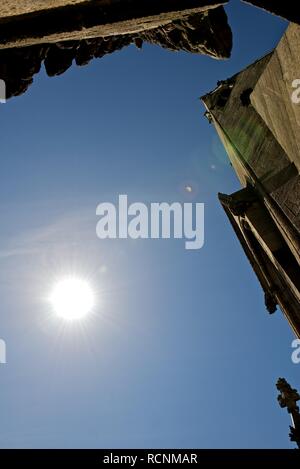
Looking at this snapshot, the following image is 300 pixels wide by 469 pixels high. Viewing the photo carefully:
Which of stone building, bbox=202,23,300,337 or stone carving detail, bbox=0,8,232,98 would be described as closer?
stone carving detail, bbox=0,8,232,98

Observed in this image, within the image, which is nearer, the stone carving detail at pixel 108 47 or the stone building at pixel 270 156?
the stone carving detail at pixel 108 47

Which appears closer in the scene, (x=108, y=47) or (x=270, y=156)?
(x=108, y=47)

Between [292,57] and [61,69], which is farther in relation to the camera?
[292,57]

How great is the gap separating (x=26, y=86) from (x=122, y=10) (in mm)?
754

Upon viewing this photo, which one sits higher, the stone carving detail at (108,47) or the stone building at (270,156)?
the stone building at (270,156)

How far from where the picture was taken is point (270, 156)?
7.38 metres

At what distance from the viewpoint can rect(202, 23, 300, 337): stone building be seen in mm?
4168

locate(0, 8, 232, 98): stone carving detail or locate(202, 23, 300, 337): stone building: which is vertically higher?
locate(202, 23, 300, 337): stone building

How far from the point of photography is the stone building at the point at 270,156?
417cm
